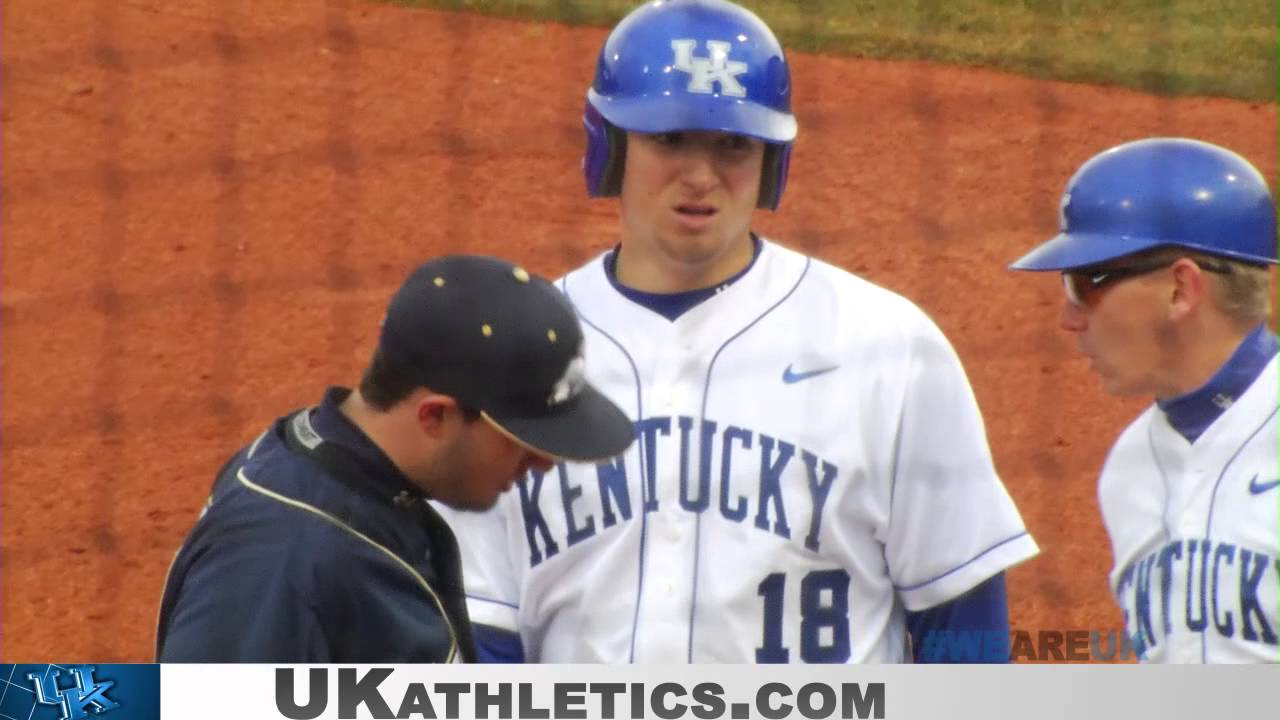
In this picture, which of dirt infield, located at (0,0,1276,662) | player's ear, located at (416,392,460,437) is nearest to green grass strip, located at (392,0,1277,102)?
dirt infield, located at (0,0,1276,662)

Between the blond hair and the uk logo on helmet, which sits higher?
the uk logo on helmet

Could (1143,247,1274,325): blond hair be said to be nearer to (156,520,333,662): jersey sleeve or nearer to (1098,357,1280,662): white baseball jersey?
(1098,357,1280,662): white baseball jersey

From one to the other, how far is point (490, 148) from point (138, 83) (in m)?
1.26

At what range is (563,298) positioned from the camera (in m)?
2.20

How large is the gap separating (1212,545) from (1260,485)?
4.1 inches

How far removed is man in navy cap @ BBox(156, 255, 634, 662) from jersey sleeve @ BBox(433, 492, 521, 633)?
0.70 ft

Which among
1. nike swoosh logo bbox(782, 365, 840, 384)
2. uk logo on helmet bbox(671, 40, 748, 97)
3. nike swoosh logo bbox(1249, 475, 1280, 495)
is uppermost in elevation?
uk logo on helmet bbox(671, 40, 748, 97)

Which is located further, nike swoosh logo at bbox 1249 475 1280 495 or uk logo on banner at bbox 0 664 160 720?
uk logo on banner at bbox 0 664 160 720

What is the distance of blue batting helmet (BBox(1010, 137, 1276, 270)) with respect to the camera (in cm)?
251

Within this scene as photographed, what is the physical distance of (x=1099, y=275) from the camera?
2.59m

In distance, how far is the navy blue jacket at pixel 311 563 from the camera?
190 centimetres

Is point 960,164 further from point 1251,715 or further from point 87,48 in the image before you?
point 1251,715

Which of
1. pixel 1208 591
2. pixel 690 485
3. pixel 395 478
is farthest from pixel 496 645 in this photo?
pixel 1208 591

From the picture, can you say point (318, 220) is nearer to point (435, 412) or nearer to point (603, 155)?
point (603, 155)
